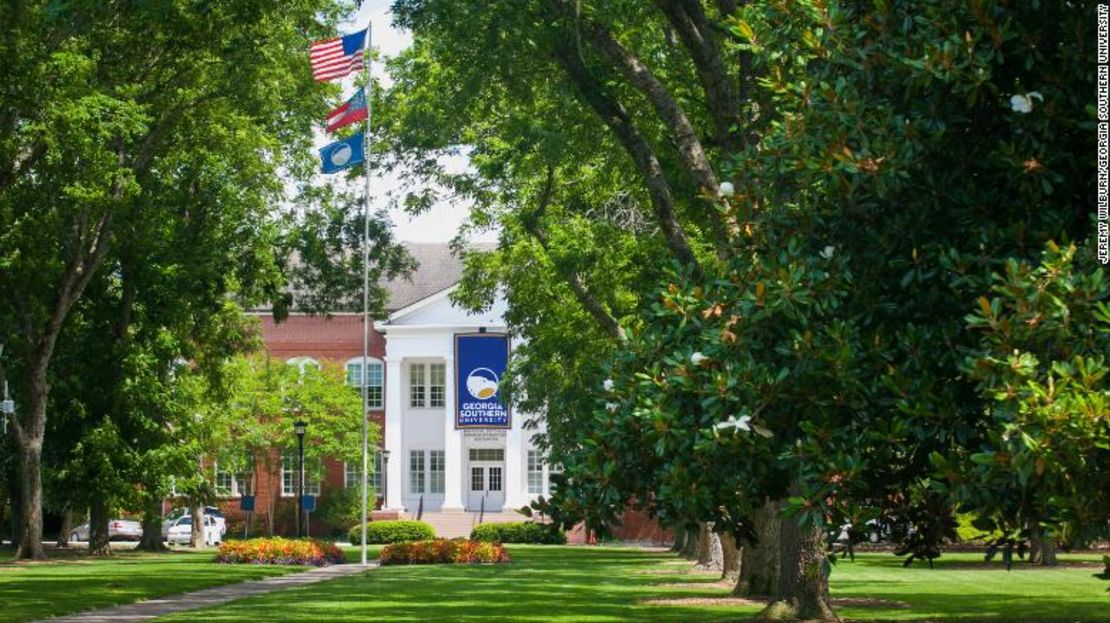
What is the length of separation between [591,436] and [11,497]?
45.7 meters

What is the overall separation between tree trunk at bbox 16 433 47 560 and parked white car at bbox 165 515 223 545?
30.0 metres

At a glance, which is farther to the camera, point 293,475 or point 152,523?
point 293,475

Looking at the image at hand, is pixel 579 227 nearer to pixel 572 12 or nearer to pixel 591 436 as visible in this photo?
pixel 572 12

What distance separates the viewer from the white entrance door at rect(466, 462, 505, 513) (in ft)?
278

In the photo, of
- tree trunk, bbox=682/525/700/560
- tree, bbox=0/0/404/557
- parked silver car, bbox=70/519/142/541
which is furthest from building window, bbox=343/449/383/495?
tree, bbox=0/0/404/557

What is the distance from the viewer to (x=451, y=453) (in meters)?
84.4

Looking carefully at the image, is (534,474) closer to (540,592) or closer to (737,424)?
(540,592)

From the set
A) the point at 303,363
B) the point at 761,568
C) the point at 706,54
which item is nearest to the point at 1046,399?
the point at 706,54

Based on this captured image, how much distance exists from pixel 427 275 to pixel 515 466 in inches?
442

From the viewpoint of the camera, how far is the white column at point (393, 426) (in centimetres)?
8500

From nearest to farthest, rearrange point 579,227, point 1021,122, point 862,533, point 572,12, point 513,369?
1. point 1021,122
2. point 862,533
3. point 572,12
4. point 579,227
5. point 513,369

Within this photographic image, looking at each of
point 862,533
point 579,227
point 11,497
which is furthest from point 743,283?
point 11,497

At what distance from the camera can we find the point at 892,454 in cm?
1280

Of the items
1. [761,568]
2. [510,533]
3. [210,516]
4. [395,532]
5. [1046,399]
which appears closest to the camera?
[1046,399]
